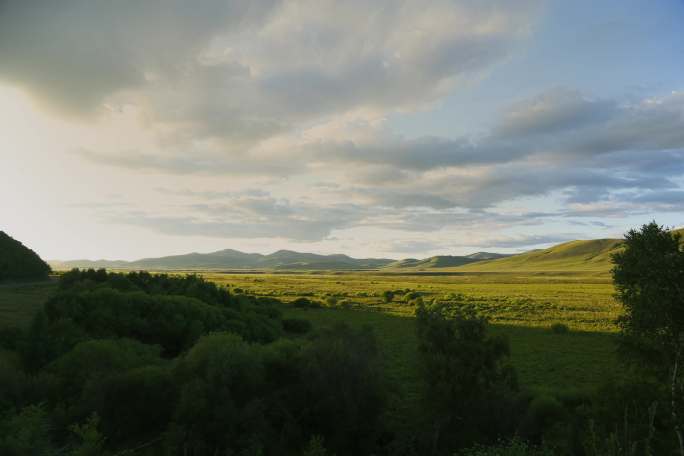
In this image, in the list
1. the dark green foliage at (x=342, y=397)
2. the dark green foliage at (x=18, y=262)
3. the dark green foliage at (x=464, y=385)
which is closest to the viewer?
the dark green foliage at (x=342, y=397)

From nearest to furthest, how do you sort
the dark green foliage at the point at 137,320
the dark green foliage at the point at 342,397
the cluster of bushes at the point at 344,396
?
1. the cluster of bushes at the point at 344,396
2. the dark green foliage at the point at 342,397
3. the dark green foliage at the point at 137,320

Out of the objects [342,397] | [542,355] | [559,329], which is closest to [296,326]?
[542,355]

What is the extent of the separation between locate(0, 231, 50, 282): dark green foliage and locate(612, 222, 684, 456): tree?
183ft

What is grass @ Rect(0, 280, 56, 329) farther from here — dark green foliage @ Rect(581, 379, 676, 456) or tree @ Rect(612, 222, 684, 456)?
tree @ Rect(612, 222, 684, 456)

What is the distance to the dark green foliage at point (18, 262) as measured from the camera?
44719 mm

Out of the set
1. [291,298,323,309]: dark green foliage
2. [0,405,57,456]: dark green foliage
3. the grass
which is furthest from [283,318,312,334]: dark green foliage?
[0,405,57,456]: dark green foliage

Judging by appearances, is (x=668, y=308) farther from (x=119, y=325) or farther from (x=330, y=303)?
(x=330, y=303)

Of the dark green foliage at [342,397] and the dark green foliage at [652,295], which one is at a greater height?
the dark green foliage at [652,295]

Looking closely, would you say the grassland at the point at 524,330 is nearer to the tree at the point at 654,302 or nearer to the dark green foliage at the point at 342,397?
the tree at the point at 654,302

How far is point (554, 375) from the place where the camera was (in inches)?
858

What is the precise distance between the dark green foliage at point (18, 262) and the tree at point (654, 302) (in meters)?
55.8

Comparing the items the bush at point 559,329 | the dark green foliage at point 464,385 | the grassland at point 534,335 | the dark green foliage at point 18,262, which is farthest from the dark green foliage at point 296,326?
the dark green foliage at point 18,262

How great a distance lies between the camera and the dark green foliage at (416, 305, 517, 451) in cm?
1395

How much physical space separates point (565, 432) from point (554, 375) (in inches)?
385
